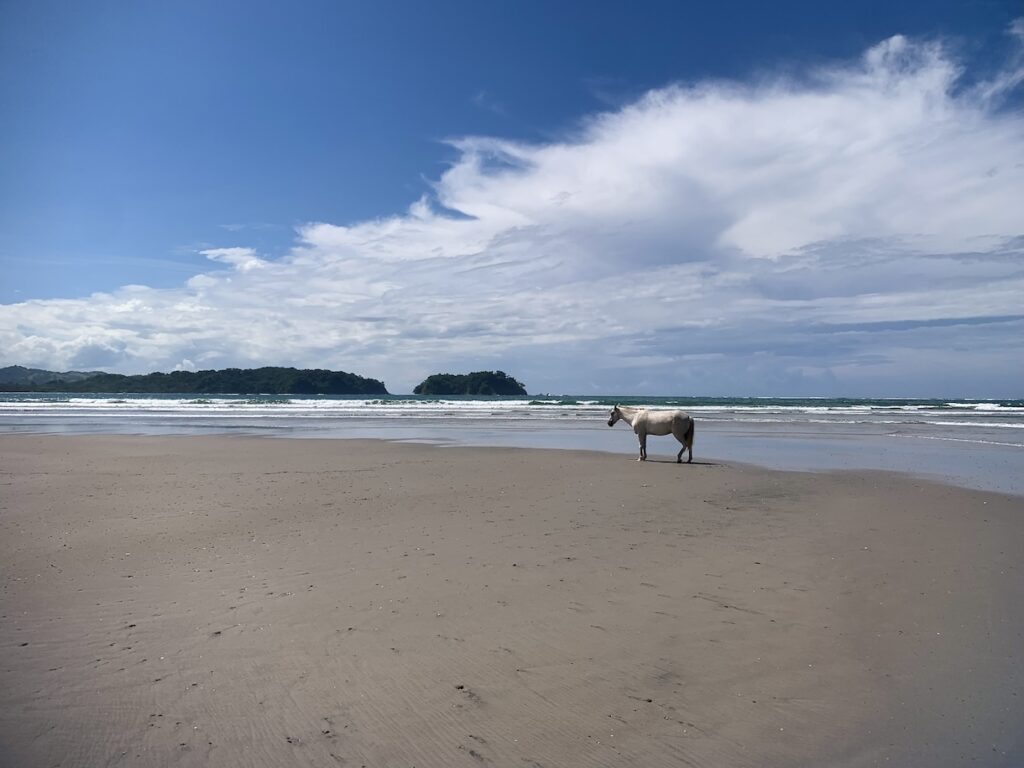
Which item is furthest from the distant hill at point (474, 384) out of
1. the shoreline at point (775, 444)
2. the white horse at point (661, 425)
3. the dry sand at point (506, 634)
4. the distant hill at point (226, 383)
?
the dry sand at point (506, 634)

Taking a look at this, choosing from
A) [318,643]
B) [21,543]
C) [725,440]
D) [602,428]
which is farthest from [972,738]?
[602,428]

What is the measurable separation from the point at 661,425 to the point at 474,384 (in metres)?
103

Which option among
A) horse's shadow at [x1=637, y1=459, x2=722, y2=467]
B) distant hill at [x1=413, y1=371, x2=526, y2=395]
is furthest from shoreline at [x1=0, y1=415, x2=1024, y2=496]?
distant hill at [x1=413, y1=371, x2=526, y2=395]

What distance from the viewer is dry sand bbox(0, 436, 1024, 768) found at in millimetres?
3533

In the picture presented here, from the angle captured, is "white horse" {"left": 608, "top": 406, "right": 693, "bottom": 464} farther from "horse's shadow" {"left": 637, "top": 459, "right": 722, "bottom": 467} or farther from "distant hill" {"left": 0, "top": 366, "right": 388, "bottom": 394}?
"distant hill" {"left": 0, "top": 366, "right": 388, "bottom": 394}

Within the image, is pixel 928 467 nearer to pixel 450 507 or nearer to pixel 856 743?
pixel 450 507

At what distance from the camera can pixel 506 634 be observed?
16.0 feet

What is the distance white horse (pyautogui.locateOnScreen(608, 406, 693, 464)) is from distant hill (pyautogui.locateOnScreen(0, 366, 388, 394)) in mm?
109826

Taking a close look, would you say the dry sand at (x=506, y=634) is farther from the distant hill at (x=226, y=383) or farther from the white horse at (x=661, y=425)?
the distant hill at (x=226, y=383)

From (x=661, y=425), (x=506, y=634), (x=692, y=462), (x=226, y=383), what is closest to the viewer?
(x=506, y=634)

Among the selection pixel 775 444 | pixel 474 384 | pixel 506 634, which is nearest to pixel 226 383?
pixel 474 384

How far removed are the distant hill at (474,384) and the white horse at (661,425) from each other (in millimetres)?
99383

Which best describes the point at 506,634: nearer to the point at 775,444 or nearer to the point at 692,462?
the point at 692,462

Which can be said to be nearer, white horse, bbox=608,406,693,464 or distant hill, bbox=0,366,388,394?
white horse, bbox=608,406,693,464
